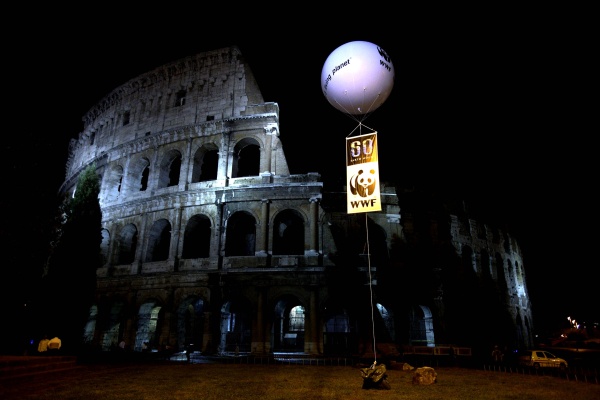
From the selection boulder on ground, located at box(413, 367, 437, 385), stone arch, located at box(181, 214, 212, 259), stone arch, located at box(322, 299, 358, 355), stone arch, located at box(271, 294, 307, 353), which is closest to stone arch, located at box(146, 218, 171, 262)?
stone arch, located at box(181, 214, 212, 259)

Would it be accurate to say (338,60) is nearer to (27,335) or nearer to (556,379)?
(556,379)

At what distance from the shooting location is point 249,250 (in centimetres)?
2262

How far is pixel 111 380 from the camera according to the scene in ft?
33.7

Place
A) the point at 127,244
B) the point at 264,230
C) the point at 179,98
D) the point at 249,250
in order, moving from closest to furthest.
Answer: the point at 264,230
the point at 249,250
the point at 127,244
the point at 179,98

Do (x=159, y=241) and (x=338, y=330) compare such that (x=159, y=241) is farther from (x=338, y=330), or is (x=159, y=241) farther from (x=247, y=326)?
(x=338, y=330)

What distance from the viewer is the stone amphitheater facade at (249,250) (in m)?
19.5

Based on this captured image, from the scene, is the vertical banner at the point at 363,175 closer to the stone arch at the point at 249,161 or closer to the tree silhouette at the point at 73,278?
the tree silhouette at the point at 73,278

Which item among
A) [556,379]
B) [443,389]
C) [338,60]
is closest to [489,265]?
[556,379]

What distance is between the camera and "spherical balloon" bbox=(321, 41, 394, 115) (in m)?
10.6

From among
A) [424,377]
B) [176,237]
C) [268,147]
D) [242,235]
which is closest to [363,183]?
[424,377]

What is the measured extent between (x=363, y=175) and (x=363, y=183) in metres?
0.24

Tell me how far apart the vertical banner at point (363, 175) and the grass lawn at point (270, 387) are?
456 cm

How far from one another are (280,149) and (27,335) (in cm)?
1504

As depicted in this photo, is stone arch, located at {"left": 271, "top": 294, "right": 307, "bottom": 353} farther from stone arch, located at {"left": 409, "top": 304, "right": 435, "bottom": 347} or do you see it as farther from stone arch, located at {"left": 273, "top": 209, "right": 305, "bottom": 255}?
stone arch, located at {"left": 409, "top": 304, "right": 435, "bottom": 347}
